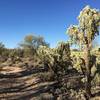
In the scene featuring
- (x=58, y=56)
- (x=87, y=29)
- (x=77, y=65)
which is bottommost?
(x=77, y=65)

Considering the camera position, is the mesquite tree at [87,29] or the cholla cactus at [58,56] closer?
the mesquite tree at [87,29]

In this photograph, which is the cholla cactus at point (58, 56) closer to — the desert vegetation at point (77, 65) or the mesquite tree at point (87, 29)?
the desert vegetation at point (77, 65)

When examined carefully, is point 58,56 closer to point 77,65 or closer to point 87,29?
point 77,65

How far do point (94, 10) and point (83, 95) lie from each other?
6.41 m

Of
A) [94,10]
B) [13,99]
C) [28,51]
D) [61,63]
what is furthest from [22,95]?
[28,51]

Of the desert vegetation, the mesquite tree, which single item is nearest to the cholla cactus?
the desert vegetation

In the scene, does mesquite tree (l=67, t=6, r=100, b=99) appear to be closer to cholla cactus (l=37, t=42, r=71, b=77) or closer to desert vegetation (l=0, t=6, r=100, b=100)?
desert vegetation (l=0, t=6, r=100, b=100)

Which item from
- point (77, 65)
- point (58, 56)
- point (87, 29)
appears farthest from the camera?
point (58, 56)

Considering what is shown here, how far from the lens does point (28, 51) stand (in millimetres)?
81188

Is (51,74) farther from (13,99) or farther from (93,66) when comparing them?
(93,66)

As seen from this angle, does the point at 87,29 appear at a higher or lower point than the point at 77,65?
higher

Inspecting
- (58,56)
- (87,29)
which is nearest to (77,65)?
(87,29)

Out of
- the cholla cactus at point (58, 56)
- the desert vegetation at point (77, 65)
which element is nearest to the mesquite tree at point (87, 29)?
the desert vegetation at point (77, 65)

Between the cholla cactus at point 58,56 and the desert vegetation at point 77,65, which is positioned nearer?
the desert vegetation at point 77,65
